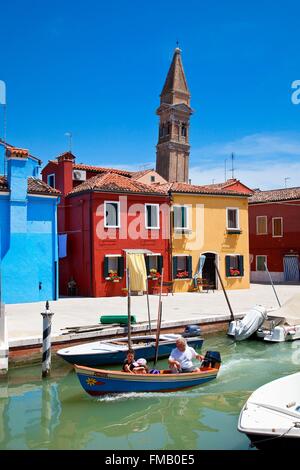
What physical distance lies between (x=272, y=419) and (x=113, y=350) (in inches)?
251

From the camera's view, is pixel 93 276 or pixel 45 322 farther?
pixel 93 276

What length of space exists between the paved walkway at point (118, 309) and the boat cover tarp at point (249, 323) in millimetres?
1130

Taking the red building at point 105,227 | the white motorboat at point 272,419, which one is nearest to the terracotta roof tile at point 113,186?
the red building at point 105,227

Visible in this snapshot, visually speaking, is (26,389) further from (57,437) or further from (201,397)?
(201,397)

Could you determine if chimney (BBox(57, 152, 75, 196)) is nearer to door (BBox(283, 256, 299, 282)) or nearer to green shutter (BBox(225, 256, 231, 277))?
green shutter (BBox(225, 256, 231, 277))

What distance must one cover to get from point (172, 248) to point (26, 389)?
17.1 m

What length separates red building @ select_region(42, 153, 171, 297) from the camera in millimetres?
25203

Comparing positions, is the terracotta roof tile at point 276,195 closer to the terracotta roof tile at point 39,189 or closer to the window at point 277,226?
the window at point 277,226

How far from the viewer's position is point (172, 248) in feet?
91.2

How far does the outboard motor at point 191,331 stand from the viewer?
1572 centimetres

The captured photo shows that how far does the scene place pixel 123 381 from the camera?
34.5 feet

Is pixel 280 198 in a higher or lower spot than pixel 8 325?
higher

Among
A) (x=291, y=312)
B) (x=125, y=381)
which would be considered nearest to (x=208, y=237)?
(x=291, y=312)

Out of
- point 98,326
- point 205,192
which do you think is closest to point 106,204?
point 205,192
